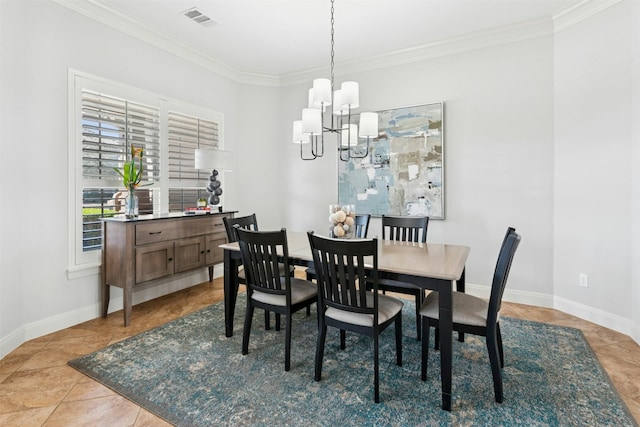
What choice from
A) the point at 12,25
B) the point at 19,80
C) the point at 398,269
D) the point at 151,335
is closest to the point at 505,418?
the point at 398,269

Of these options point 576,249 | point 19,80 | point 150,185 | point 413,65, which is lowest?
point 576,249

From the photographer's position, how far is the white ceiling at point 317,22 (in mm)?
3176

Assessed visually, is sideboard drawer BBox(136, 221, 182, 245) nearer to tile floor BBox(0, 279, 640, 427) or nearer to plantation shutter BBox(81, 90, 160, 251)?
plantation shutter BBox(81, 90, 160, 251)

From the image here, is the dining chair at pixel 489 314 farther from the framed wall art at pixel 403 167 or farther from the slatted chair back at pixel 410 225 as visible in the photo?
the framed wall art at pixel 403 167

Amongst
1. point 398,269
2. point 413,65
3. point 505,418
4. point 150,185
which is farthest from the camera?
point 413,65

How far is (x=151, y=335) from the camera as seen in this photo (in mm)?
2861

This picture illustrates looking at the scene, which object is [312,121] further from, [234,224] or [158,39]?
[158,39]

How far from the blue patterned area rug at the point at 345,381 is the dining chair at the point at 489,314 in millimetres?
215

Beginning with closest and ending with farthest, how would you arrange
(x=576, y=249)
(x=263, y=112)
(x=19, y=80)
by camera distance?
(x=19, y=80)
(x=576, y=249)
(x=263, y=112)

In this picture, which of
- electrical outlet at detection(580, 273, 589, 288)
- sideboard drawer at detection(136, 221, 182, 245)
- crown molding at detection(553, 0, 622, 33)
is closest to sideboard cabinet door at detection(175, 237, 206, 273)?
sideboard drawer at detection(136, 221, 182, 245)

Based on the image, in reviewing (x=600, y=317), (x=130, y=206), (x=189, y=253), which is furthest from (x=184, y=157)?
(x=600, y=317)

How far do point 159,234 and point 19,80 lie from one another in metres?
1.62

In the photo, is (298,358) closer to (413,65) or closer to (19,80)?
(19,80)

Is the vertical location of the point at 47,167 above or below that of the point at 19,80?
below
